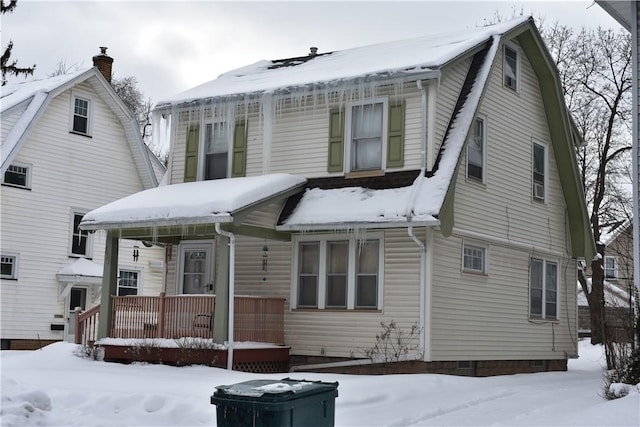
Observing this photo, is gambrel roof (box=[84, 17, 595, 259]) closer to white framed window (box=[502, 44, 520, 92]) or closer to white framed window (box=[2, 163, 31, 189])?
white framed window (box=[502, 44, 520, 92])

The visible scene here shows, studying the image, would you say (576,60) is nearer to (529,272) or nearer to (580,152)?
(580,152)

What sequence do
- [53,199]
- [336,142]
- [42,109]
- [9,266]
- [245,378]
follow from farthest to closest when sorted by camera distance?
[53,199] < [42,109] < [9,266] < [336,142] < [245,378]

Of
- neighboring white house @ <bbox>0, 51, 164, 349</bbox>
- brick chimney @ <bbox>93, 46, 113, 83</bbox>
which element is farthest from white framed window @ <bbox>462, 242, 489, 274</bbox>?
brick chimney @ <bbox>93, 46, 113, 83</bbox>

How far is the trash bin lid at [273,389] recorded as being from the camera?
25.7 ft

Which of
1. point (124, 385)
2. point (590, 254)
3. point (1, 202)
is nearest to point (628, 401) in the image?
point (124, 385)

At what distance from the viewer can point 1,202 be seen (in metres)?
24.0

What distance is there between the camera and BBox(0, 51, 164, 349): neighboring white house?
2420 cm

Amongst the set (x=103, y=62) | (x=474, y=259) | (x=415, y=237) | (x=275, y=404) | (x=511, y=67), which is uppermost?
(x=103, y=62)

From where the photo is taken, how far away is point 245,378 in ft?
46.0

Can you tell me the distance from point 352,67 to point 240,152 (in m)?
3.11

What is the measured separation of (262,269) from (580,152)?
67.7ft

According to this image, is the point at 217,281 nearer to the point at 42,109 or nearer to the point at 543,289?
the point at 543,289

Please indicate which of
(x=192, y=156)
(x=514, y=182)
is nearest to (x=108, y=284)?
(x=192, y=156)

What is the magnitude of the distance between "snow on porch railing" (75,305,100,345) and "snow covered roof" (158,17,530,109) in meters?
4.90
